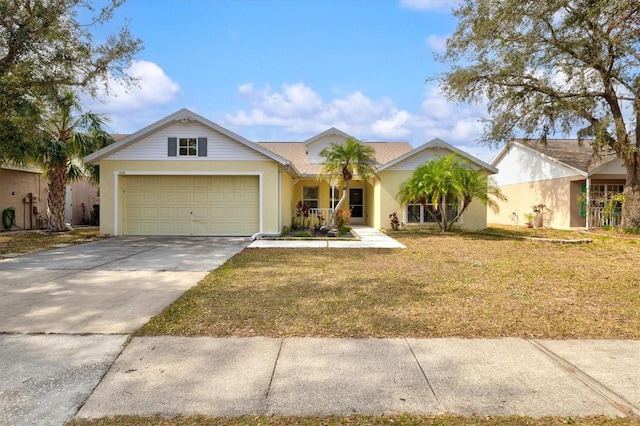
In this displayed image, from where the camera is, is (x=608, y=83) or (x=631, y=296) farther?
(x=608, y=83)

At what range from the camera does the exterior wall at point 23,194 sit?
16828mm

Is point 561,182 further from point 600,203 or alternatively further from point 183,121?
point 183,121

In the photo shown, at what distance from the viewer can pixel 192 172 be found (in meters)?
14.4

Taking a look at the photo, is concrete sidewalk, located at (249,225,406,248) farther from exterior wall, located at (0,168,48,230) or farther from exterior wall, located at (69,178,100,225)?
exterior wall, located at (69,178,100,225)

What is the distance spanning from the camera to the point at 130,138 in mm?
14102

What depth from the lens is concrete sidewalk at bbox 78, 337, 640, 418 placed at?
286 centimetres

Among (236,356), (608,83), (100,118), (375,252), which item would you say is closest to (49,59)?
Answer: (100,118)

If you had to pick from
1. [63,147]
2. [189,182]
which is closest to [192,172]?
[189,182]

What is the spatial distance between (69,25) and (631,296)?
1634cm

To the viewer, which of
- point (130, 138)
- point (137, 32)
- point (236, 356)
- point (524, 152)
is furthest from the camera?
point (524, 152)

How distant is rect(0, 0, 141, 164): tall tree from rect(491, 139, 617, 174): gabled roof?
19.9m

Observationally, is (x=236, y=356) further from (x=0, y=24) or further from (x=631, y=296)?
(x=0, y=24)

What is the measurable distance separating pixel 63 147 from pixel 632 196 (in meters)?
24.1

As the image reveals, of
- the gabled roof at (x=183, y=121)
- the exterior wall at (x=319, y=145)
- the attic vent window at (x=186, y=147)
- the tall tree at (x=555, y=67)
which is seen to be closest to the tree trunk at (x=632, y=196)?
the tall tree at (x=555, y=67)
